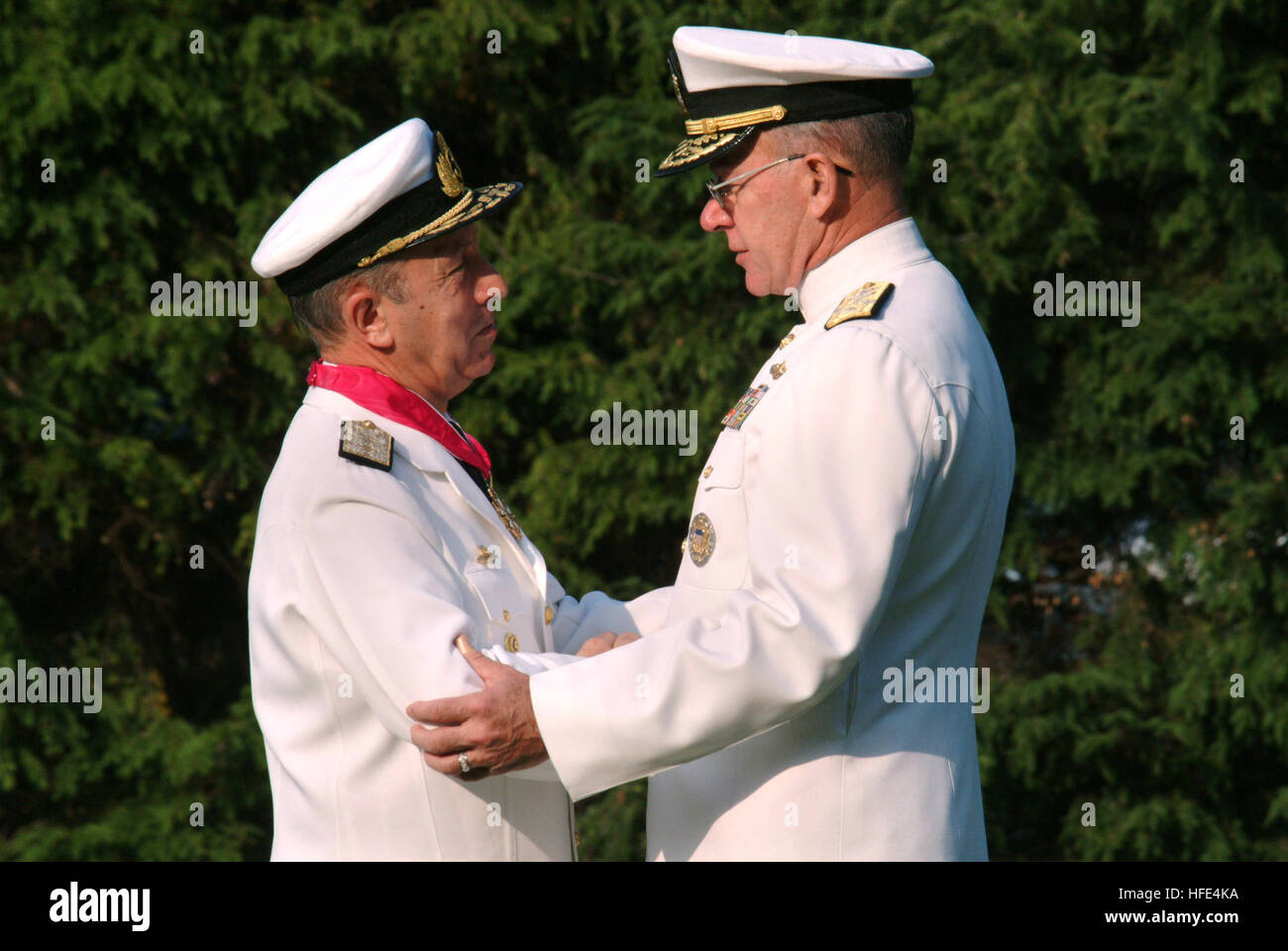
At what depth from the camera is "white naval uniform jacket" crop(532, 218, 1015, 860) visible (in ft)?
7.02

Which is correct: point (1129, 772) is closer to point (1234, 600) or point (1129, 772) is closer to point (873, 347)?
point (1234, 600)

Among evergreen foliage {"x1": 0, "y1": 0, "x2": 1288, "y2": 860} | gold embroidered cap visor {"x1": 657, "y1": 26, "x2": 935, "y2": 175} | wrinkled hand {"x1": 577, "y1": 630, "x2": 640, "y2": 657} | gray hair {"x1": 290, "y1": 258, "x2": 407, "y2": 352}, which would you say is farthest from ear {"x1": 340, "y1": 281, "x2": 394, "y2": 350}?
evergreen foliage {"x1": 0, "y1": 0, "x2": 1288, "y2": 860}

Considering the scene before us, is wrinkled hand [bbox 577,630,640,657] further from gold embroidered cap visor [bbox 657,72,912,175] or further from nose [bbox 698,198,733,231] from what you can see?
gold embroidered cap visor [bbox 657,72,912,175]

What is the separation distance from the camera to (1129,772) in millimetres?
5508

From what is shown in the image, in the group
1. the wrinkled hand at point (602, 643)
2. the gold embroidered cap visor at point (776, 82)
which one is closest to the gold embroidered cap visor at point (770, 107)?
the gold embroidered cap visor at point (776, 82)

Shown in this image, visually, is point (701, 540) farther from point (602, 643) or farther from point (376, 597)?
point (376, 597)

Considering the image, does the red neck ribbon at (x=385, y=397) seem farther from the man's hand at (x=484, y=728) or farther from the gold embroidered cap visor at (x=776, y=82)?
the gold embroidered cap visor at (x=776, y=82)

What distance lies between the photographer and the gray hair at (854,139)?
2.43 m

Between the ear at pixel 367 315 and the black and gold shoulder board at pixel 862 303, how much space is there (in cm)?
86

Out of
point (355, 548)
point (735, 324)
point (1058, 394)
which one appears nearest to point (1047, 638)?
point (1058, 394)

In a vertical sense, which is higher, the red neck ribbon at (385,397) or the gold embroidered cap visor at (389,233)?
the gold embroidered cap visor at (389,233)

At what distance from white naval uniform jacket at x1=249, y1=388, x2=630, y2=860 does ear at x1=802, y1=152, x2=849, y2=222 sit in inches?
32.7

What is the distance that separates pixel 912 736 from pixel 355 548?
979mm

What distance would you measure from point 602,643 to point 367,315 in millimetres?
776
